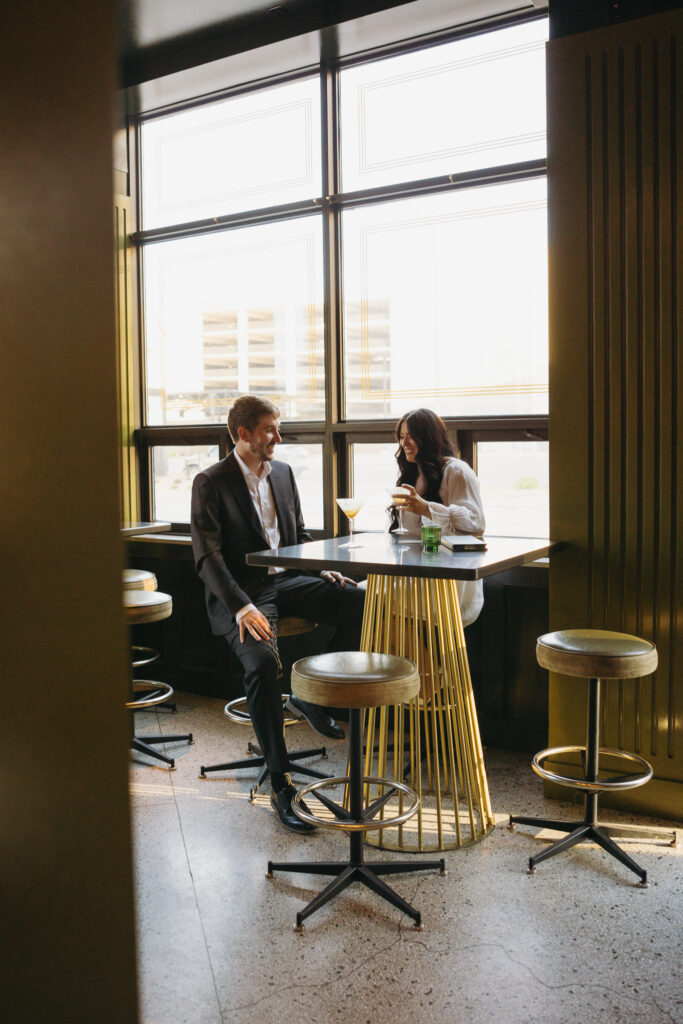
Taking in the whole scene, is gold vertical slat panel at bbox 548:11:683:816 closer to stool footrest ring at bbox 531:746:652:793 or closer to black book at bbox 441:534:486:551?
stool footrest ring at bbox 531:746:652:793

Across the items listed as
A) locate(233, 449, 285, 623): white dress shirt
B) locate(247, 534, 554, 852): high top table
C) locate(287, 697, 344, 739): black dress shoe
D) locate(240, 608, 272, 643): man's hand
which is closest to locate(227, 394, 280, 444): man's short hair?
locate(233, 449, 285, 623): white dress shirt

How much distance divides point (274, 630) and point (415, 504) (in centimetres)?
73

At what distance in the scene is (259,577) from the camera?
130 inches

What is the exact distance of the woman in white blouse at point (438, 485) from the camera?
3102 millimetres

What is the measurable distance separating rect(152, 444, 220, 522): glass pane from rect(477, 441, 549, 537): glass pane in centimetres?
159

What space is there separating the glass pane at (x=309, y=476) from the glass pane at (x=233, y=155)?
49.0 inches

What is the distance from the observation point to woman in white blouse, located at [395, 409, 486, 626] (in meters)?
3.10


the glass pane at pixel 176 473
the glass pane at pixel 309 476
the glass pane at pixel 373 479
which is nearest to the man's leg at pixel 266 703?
the glass pane at pixel 373 479

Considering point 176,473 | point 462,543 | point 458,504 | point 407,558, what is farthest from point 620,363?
point 176,473

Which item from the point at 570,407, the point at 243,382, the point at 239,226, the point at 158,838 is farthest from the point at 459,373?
the point at 158,838

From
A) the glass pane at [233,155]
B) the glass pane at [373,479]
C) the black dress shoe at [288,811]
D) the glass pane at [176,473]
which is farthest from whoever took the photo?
the glass pane at [176,473]

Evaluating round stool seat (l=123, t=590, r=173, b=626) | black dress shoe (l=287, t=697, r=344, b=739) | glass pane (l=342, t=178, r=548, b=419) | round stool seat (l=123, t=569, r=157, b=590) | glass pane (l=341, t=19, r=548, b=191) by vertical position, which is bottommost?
black dress shoe (l=287, t=697, r=344, b=739)

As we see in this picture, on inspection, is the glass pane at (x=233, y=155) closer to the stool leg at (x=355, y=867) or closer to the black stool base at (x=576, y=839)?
the stool leg at (x=355, y=867)

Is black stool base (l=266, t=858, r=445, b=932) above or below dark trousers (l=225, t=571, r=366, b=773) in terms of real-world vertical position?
below
